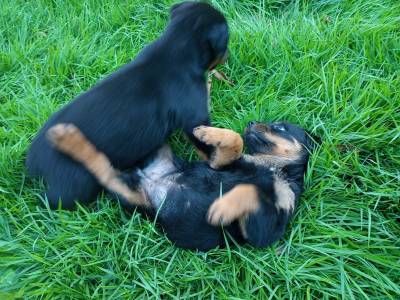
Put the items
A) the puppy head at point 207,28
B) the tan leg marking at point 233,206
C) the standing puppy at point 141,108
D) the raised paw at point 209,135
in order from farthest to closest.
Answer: the puppy head at point 207,28 < the raised paw at point 209,135 < the standing puppy at point 141,108 < the tan leg marking at point 233,206

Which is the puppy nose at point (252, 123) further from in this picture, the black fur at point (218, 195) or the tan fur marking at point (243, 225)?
the tan fur marking at point (243, 225)

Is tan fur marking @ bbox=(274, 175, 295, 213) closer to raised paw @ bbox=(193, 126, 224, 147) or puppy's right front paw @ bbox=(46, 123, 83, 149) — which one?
raised paw @ bbox=(193, 126, 224, 147)

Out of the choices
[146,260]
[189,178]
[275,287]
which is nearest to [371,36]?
[189,178]

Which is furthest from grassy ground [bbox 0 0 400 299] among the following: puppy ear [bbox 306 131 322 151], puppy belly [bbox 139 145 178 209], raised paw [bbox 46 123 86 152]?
raised paw [bbox 46 123 86 152]

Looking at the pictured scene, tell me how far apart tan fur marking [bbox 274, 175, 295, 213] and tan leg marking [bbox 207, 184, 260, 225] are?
179mm

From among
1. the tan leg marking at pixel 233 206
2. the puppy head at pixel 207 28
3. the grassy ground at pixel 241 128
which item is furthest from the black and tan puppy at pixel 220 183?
the puppy head at pixel 207 28

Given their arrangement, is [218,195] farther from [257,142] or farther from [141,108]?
[141,108]

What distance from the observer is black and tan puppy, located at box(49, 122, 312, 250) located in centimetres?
240

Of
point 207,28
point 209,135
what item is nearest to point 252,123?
point 209,135

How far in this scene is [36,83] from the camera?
3250 mm

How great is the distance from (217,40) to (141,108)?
70cm

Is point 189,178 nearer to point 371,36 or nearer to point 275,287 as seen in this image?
point 275,287

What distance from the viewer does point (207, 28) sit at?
2.71 metres

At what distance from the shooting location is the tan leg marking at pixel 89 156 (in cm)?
242
